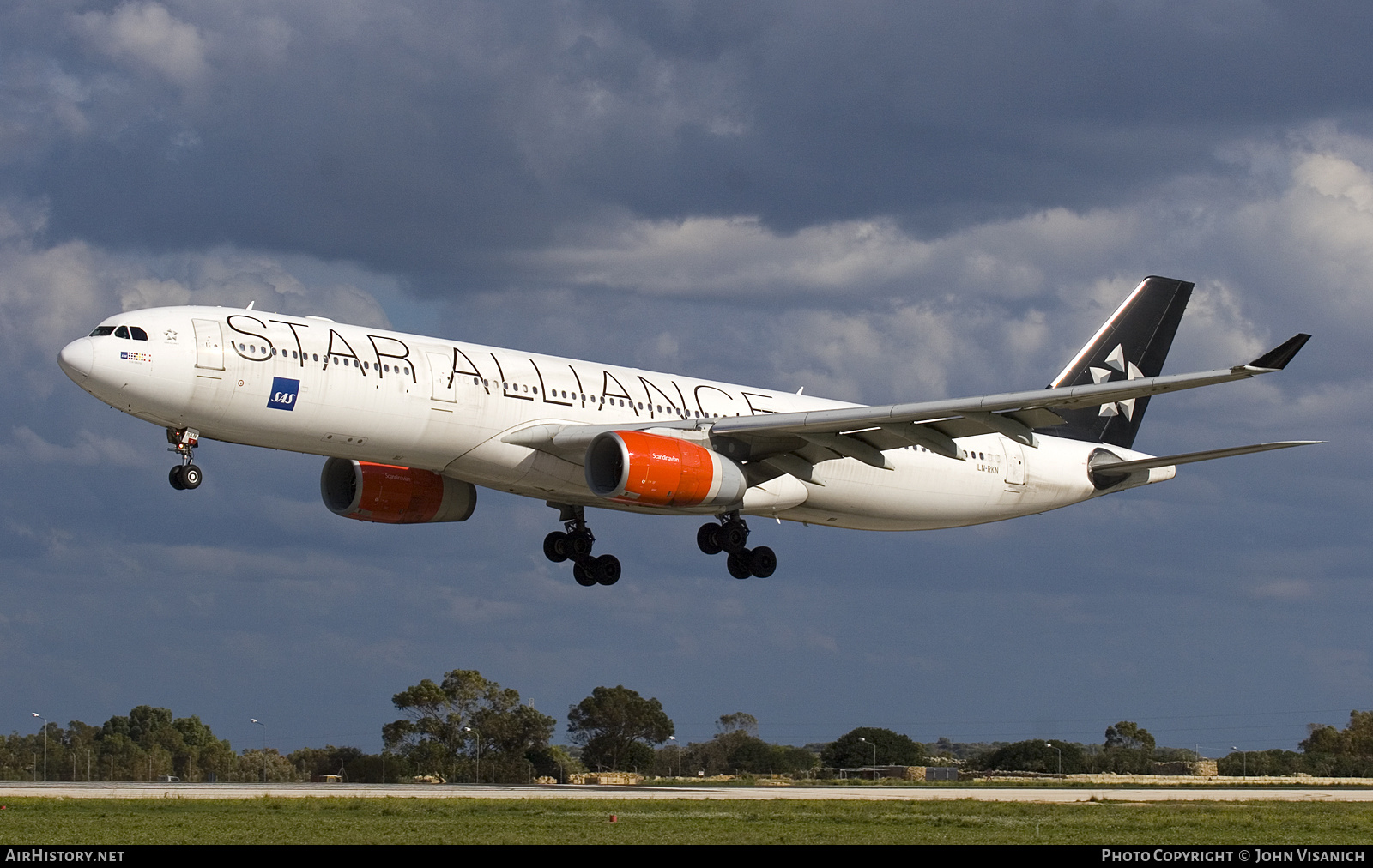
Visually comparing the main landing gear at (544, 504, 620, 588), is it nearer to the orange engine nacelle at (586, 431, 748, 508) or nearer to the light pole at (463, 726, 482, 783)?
the orange engine nacelle at (586, 431, 748, 508)

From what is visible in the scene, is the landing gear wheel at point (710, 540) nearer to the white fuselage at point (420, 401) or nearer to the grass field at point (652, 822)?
the white fuselage at point (420, 401)

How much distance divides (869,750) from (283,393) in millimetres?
64369

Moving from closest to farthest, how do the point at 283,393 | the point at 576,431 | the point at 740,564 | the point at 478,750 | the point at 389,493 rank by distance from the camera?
1. the point at 283,393
2. the point at 576,431
3. the point at 389,493
4. the point at 740,564
5. the point at 478,750

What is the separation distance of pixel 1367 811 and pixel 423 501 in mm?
25739

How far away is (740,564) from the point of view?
45.4 meters

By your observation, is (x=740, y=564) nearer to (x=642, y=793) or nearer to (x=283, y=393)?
(x=642, y=793)

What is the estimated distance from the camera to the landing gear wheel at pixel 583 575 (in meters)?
48.0

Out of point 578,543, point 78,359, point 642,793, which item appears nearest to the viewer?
point 78,359

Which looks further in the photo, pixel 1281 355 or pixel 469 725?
pixel 469 725

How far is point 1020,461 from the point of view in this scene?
4988 centimetres

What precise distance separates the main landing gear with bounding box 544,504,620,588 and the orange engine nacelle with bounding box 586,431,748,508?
8.12 meters

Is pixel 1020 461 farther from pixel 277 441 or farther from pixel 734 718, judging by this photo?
pixel 734 718

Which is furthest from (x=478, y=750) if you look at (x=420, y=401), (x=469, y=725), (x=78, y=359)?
(x=78, y=359)
